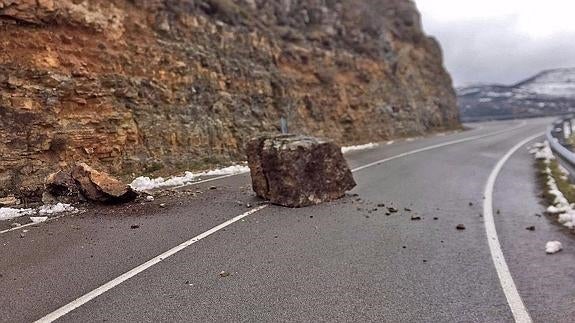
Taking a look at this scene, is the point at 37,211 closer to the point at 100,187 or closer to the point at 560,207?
the point at 100,187

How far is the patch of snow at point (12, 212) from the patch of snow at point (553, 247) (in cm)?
837

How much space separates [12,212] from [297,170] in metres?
5.29

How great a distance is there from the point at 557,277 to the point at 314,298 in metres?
2.77

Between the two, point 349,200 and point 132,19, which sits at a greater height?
point 132,19

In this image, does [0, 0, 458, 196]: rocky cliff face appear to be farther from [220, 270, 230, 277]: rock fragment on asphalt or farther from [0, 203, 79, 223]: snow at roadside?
[220, 270, 230, 277]: rock fragment on asphalt

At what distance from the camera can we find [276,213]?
8570mm

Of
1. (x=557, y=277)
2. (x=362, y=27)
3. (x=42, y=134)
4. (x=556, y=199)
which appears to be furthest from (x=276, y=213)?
(x=362, y=27)

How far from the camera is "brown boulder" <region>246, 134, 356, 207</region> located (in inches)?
372

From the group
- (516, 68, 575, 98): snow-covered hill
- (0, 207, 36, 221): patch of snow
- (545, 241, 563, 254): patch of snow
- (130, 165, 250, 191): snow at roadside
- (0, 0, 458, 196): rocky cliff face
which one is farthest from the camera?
(516, 68, 575, 98): snow-covered hill

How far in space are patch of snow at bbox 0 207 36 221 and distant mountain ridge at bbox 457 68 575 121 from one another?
286 feet

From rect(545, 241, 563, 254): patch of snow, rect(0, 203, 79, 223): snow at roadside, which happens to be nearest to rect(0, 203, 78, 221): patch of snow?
rect(0, 203, 79, 223): snow at roadside

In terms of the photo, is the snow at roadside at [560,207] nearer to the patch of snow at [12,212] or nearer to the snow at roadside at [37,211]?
the snow at roadside at [37,211]

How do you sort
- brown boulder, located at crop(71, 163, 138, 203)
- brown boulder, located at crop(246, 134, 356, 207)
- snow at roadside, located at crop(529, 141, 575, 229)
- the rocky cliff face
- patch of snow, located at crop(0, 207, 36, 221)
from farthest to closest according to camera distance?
1. the rocky cliff face
2. brown boulder, located at crop(246, 134, 356, 207)
3. brown boulder, located at crop(71, 163, 138, 203)
4. patch of snow, located at crop(0, 207, 36, 221)
5. snow at roadside, located at crop(529, 141, 575, 229)

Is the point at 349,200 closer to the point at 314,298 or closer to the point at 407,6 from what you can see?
the point at 314,298
